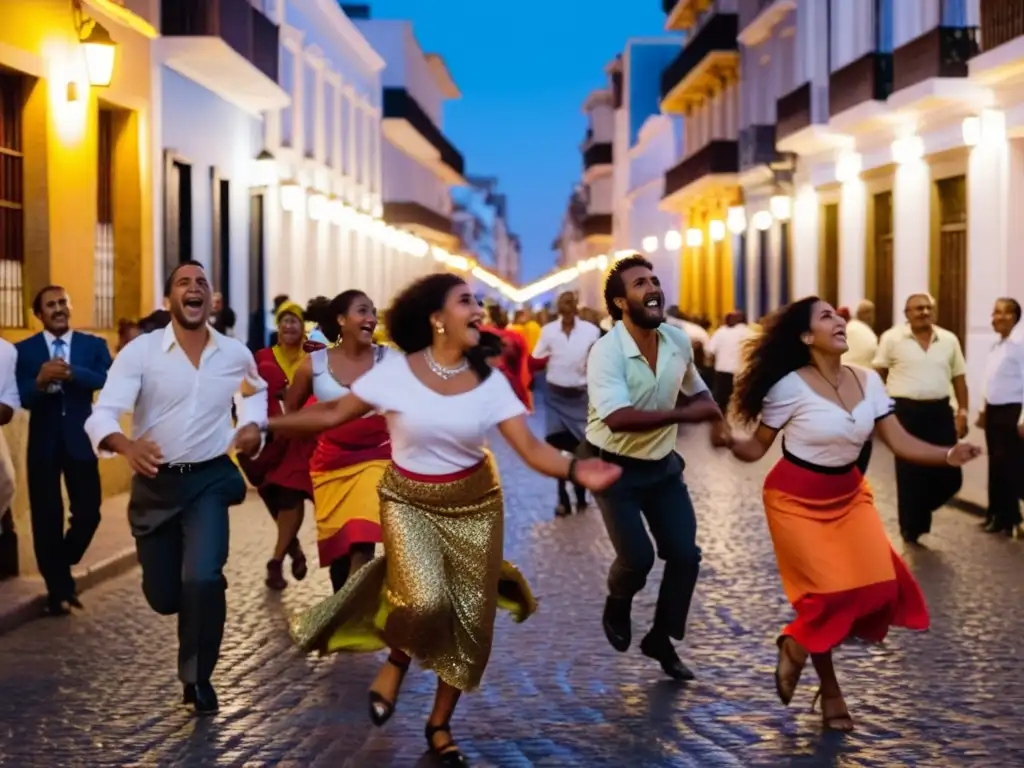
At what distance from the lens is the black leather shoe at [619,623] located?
8.57 metres

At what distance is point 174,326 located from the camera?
25.9 feet

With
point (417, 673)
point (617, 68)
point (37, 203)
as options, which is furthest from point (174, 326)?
point (617, 68)

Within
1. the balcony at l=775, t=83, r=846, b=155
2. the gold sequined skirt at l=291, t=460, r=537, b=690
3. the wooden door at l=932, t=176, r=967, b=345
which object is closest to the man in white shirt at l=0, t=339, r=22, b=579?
the gold sequined skirt at l=291, t=460, r=537, b=690

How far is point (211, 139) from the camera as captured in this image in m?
24.9

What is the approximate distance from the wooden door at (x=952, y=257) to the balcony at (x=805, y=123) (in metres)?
5.24

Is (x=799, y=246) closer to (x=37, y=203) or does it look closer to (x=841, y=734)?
(x=37, y=203)

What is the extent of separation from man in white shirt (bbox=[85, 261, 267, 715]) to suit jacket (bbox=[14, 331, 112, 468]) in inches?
105

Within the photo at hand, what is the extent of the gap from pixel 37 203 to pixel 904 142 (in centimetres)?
1566

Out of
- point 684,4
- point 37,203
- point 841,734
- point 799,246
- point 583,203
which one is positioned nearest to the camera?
point 841,734

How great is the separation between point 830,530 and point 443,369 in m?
1.67

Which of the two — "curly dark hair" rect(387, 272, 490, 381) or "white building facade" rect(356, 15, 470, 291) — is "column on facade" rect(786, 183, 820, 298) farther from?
"curly dark hair" rect(387, 272, 490, 381)

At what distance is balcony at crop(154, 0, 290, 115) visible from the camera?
21578 millimetres

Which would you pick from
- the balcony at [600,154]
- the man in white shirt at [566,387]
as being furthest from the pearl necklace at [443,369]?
the balcony at [600,154]

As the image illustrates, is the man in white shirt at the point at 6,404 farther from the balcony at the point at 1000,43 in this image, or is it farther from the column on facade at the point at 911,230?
the column on facade at the point at 911,230
